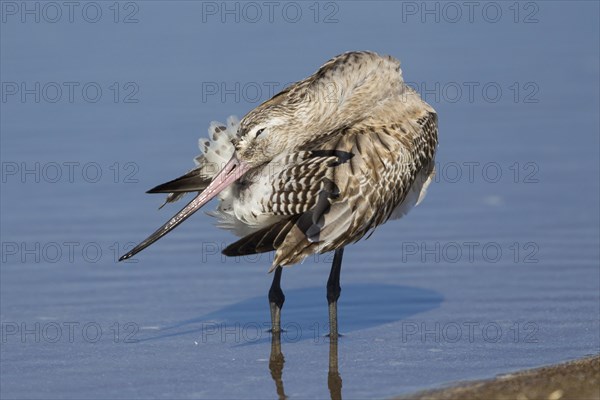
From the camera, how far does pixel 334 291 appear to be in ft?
26.6

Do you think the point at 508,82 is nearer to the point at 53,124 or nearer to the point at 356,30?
the point at 356,30

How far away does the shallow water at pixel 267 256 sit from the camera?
7.45 m

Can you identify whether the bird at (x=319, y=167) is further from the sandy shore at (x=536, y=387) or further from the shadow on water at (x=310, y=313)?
the sandy shore at (x=536, y=387)

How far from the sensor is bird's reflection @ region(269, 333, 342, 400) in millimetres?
6943

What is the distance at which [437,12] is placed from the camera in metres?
14.2

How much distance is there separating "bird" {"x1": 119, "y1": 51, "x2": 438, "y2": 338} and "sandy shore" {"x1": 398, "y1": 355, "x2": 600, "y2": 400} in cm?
122

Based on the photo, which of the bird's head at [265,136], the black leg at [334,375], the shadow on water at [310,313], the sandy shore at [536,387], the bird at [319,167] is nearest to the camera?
the sandy shore at [536,387]

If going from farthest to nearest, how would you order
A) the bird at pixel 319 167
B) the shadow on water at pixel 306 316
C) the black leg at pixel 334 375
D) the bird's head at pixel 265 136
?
the shadow on water at pixel 306 316 → the bird's head at pixel 265 136 → the bird at pixel 319 167 → the black leg at pixel 334 375

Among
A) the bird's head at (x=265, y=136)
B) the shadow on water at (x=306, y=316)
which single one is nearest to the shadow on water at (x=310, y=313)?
the shadow on water at (x=306, y=316)

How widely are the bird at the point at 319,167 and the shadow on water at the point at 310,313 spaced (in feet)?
0.60

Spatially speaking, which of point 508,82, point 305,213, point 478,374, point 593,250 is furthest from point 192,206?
point 508,82

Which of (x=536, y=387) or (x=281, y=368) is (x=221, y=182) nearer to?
(x=281, y=368)

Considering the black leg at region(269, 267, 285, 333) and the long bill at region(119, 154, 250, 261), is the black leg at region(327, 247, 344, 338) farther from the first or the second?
the long bill at region(119, 154, 250, 261)

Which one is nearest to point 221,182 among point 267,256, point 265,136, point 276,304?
point 265,136
